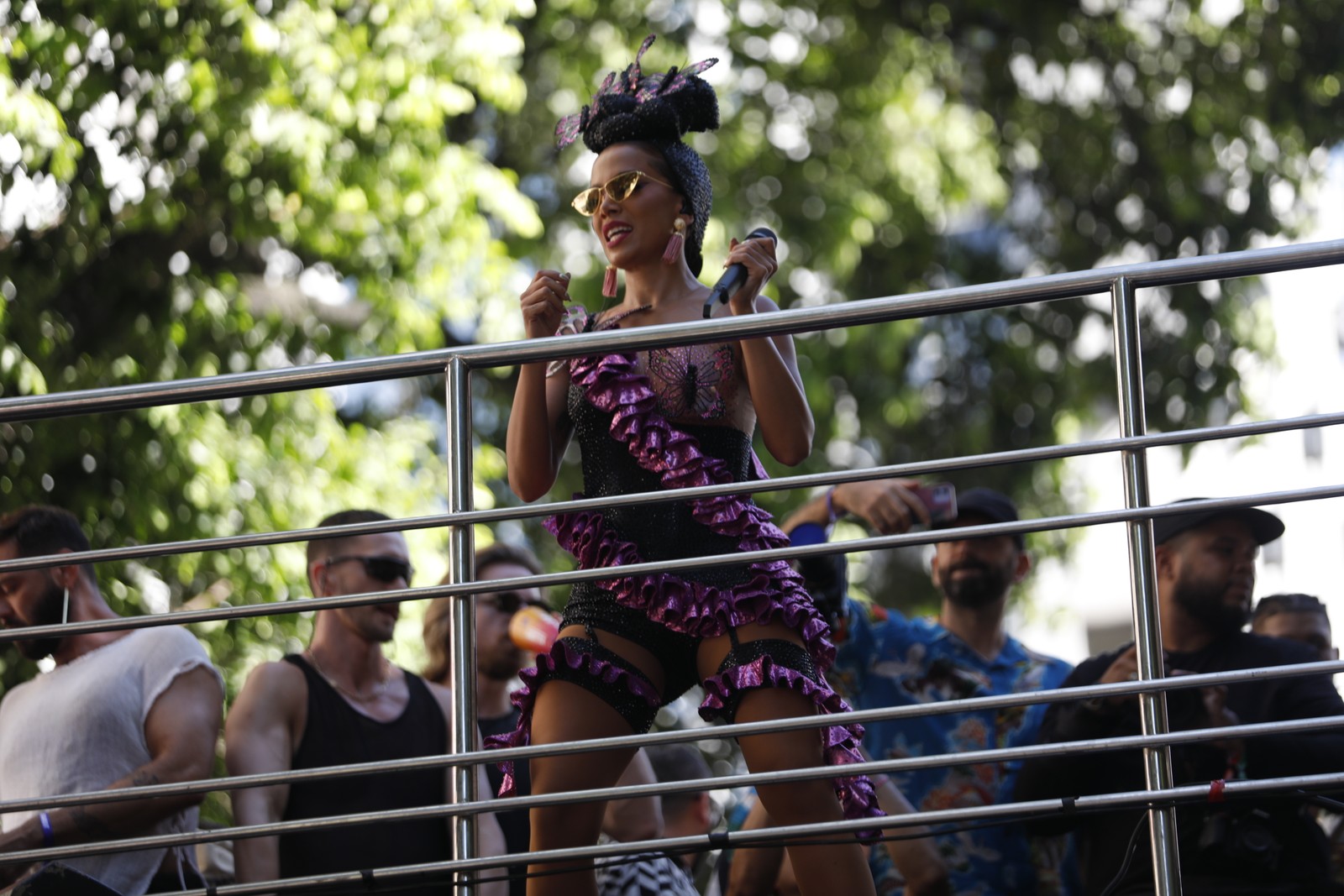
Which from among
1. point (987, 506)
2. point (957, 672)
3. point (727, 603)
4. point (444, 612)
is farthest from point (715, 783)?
point (444, 612)

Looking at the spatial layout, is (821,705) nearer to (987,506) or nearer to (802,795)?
(802,795)

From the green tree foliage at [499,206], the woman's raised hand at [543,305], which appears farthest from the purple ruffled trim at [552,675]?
the green tree foliage at [499,206]

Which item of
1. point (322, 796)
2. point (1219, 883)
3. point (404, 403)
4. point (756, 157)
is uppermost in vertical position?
point (756, 157)

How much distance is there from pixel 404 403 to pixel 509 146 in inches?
81.0

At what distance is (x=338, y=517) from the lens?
4418mm

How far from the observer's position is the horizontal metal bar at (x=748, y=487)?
8.87 feet

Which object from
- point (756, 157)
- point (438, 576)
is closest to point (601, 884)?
point (438, 576)

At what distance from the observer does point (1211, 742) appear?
3.55m

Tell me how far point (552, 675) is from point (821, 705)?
1.64 feet

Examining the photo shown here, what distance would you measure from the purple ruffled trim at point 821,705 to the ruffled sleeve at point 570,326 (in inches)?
29.1

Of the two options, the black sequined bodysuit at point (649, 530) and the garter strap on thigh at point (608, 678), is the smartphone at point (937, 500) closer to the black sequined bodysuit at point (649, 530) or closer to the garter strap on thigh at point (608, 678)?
the black sequined bodysuit at point (649, 530)

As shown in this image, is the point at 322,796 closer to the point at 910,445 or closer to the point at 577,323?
the point at 577,323

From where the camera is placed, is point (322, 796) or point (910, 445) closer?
point (322, 796)

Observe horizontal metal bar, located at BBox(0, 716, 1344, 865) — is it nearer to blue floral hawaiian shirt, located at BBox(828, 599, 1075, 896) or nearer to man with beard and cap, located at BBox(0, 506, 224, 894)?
man with beard and cap, located at BBox(0, 506, 224, 894)
